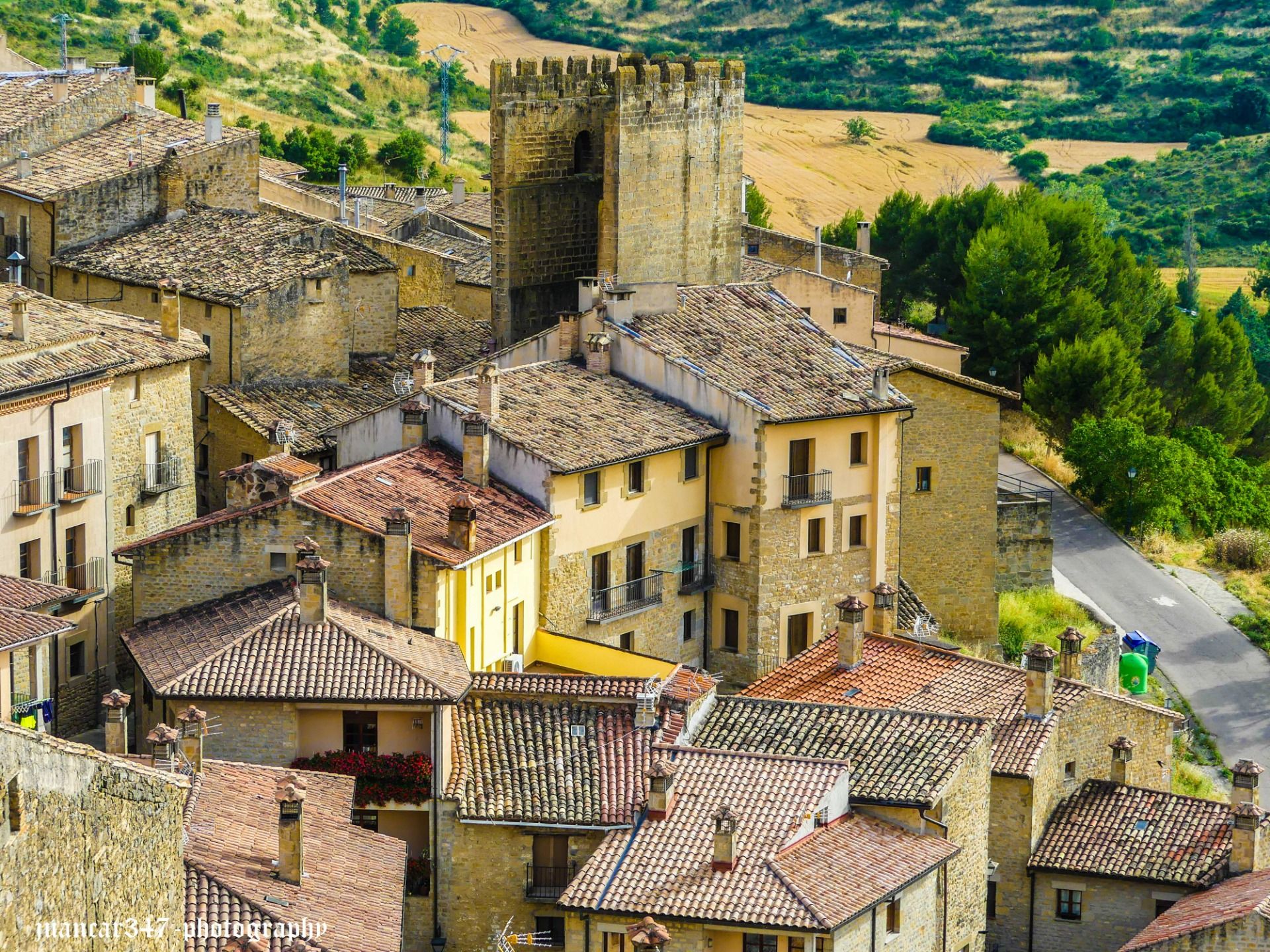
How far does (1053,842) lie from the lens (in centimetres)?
4622

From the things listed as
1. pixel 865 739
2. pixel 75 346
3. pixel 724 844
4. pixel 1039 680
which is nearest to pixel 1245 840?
pixel 1039 680

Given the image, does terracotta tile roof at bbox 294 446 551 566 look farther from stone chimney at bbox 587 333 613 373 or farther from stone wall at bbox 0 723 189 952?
stone wall at bbox 0 723 189 952

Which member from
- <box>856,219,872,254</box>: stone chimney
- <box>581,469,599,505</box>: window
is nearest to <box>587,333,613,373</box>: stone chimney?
<box>581,469,599,505</box>: window

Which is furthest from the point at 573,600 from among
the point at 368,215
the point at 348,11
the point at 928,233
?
the point at 348,11

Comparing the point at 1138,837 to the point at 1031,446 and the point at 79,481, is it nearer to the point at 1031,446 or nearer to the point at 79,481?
the point at 79,481

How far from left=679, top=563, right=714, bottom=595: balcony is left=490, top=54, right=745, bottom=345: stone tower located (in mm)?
8052

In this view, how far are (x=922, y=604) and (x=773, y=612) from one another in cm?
796

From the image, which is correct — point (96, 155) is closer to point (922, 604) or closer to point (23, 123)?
point (23, 123)

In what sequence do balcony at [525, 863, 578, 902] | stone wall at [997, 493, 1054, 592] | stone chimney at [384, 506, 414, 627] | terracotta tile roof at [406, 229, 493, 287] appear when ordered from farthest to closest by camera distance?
terracotta tile roof at [406, 229, 493, 287]
stone wall at [997, 493, 1054, 592]
stone chimney at [384, 506, 414, 627]
balcony at [525, 863, 578, 902]

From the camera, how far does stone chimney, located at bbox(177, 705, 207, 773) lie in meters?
39.7

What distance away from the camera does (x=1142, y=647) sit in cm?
6531

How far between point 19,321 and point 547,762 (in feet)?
45.4

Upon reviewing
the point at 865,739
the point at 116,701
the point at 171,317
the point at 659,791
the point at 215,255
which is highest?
the point at 215,255

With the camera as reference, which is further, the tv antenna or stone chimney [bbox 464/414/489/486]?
the tv antenna
